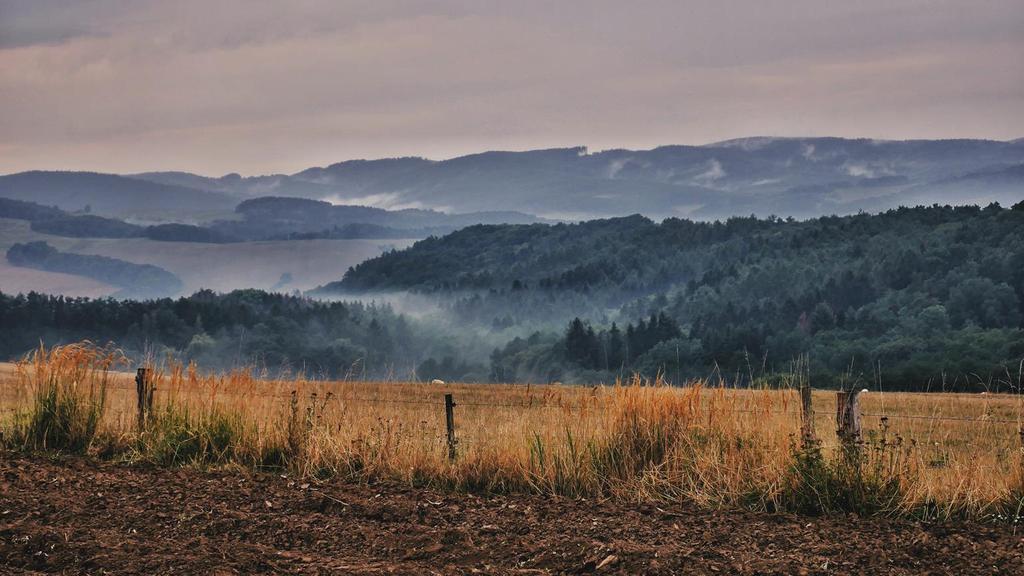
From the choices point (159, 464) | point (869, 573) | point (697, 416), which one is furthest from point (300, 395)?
point (869, 573)

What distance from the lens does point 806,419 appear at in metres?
10.0

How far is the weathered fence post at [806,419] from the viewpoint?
31.1ft

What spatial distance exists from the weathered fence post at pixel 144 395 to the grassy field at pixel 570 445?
0.09m

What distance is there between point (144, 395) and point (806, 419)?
23.8ft

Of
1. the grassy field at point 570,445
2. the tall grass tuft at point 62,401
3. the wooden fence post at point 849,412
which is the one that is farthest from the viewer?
the tall grass tuft at point 62,401

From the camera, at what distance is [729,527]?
842 centimetres

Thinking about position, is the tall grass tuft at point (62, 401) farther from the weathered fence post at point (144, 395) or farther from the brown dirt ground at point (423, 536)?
the brown dirt ground at point (423, 536)

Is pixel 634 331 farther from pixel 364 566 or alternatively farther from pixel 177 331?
pixel 364 566

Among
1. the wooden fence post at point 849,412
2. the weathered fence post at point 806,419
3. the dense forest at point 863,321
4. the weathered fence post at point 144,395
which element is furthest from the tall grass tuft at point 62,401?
the dense forest at point 863,321

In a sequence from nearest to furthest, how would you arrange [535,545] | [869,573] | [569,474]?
[869,573] < [535,545] < [569,474]

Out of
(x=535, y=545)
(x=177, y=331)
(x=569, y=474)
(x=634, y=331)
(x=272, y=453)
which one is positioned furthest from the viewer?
(x=177, y=331)

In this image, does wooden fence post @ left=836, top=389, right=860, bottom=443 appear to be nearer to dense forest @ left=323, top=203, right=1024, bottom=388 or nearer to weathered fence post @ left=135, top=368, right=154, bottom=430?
weathered fence post @ left=135, top=368, right=154, bottom=430

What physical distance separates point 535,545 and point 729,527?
5.06 ft

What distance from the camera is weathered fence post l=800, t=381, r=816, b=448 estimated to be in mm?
9492
